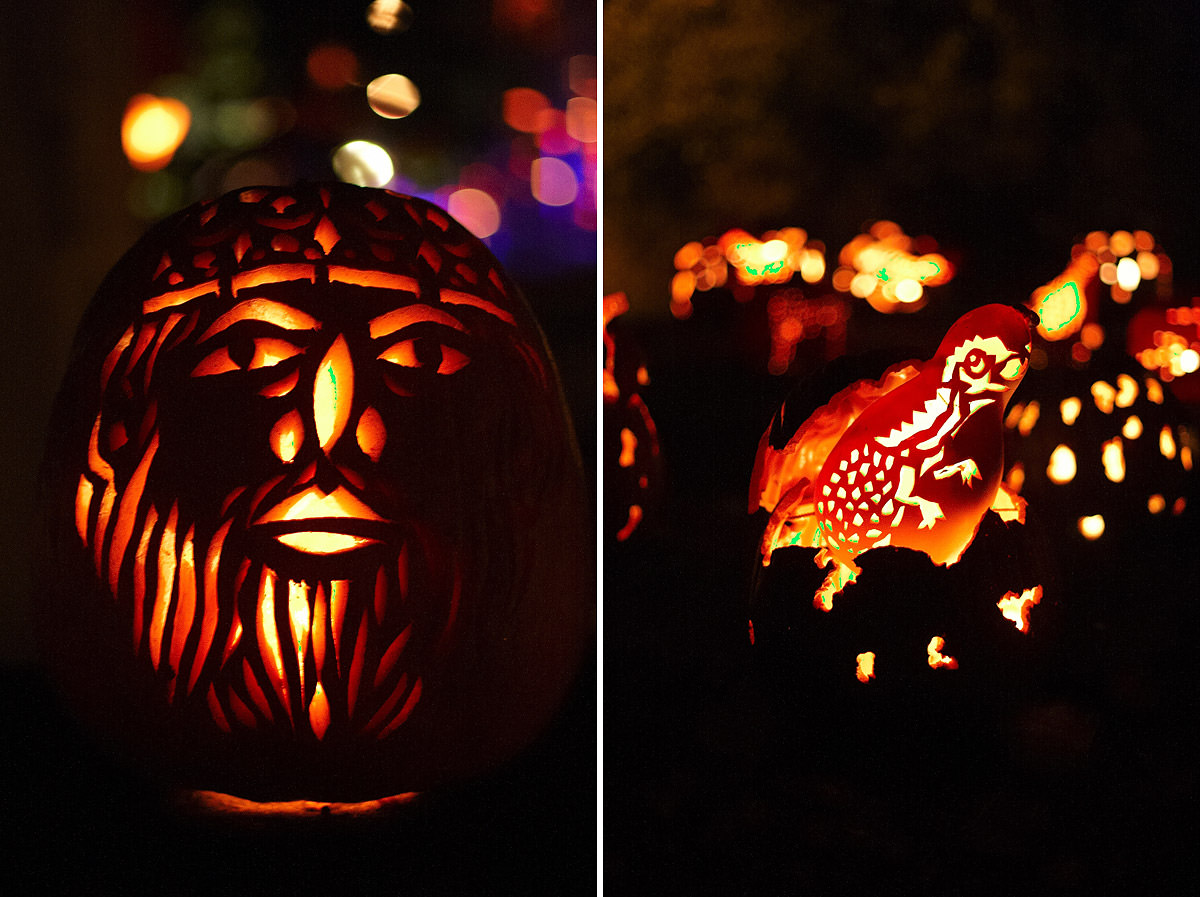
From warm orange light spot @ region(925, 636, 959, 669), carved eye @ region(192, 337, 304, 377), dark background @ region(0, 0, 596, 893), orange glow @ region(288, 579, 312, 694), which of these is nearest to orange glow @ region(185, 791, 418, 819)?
dark background @ region(0, 0, 596, 893)

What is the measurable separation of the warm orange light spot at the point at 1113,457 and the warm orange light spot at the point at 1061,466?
44 millimetres

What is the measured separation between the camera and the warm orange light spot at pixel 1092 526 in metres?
1.48

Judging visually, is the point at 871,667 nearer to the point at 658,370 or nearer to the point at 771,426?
the point at 771,426

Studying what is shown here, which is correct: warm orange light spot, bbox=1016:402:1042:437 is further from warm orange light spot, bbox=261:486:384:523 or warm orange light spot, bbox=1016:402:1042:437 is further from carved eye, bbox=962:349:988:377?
warm orange light spot, bbox=261:486:384:523

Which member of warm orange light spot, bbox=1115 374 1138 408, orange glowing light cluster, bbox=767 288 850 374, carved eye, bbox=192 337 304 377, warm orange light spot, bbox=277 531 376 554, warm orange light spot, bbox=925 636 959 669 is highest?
orange glowing light cluster, bbox=767 288 850 374

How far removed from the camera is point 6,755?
1018mm

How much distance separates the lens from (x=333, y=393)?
2.69 feet

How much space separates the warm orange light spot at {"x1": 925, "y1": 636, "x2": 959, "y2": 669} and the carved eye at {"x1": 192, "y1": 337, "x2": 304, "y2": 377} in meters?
0.64

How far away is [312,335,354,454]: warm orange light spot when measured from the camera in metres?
0.81

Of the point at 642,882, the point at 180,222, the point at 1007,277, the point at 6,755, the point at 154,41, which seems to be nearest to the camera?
the point at 642,882

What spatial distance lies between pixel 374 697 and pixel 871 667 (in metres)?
0.48

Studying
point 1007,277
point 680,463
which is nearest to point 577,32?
point 680,463

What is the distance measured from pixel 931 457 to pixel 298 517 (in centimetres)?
58

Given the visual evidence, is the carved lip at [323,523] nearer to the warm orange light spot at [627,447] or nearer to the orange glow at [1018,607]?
the orange glow at [1018,607]
